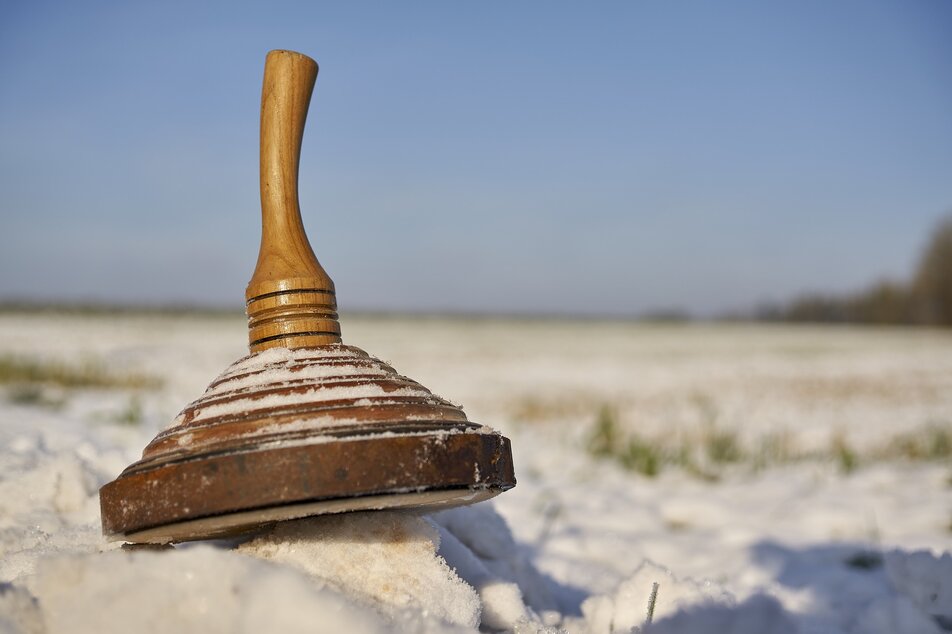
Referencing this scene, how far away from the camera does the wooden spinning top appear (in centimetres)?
124

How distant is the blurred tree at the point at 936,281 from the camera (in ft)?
170

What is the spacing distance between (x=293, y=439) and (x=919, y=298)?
59.6m

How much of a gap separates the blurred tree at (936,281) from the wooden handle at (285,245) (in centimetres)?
5654

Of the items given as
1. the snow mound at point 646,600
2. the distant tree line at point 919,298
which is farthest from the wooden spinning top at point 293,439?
the distant tree line at point 919,298

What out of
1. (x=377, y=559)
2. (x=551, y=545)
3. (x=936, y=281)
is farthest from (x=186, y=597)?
(x=936, y=281)

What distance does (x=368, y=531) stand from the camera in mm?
1464

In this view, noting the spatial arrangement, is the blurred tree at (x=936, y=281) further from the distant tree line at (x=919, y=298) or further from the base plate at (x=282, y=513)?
the base plate at (x=282, y=513)

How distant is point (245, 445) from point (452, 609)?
1.44 feet

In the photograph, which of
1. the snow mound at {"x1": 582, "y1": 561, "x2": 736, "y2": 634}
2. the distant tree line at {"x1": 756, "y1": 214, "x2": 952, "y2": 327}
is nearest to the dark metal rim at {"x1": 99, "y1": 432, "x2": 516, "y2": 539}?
the snow mound at {"x1": 582, "y1": 561, "x2": 736, "y2": 634}

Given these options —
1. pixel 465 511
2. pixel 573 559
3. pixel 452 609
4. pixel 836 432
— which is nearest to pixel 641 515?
pixel 573 559

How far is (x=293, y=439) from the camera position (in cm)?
126

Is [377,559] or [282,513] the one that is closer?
[282,513]

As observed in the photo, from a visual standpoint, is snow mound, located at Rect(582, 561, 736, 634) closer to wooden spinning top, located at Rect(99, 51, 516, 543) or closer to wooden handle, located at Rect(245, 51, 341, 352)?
wooden spinning top, located at Rect(99, 51, 516, 543)

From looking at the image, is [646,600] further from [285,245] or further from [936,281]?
[936,281]
